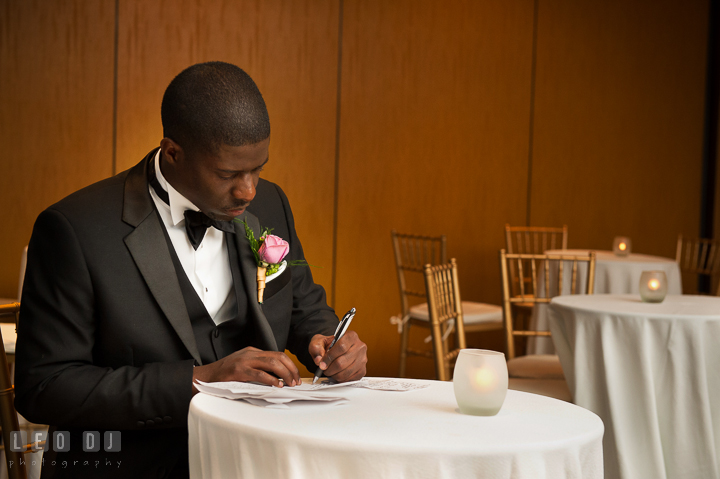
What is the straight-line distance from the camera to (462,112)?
18.0ft

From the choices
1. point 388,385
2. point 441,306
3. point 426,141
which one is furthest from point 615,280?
point 388,385

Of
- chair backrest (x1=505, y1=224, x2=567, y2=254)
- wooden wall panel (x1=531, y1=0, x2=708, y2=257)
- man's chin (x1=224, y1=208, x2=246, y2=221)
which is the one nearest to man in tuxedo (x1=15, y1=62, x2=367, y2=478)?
man's chin (x1=224, y1=208, x2=246, y2=221)

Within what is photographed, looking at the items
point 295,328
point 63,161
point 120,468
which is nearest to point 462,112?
point 63,161

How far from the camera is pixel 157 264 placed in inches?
57.7

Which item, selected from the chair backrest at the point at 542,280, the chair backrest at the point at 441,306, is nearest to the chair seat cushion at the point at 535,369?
the chair backrest at the point at 542,280

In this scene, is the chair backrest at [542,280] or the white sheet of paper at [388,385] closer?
the white sheet of paper at [388,385]

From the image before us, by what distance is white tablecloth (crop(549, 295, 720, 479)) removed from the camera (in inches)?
92.4

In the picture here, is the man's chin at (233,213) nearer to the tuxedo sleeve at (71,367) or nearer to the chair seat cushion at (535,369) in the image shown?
the tuxedo sleeve at (71,367)

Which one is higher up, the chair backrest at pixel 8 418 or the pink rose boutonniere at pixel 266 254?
the pink rose boutonniere at pixel 266 254

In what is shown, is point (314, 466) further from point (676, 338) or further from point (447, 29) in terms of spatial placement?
point (447, 29)

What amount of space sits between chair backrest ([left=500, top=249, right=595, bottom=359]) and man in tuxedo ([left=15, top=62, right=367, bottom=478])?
184 cm

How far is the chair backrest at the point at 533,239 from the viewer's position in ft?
17.7

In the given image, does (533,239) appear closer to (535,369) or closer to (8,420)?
(535,369)

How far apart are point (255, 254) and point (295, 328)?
29 centimetres
